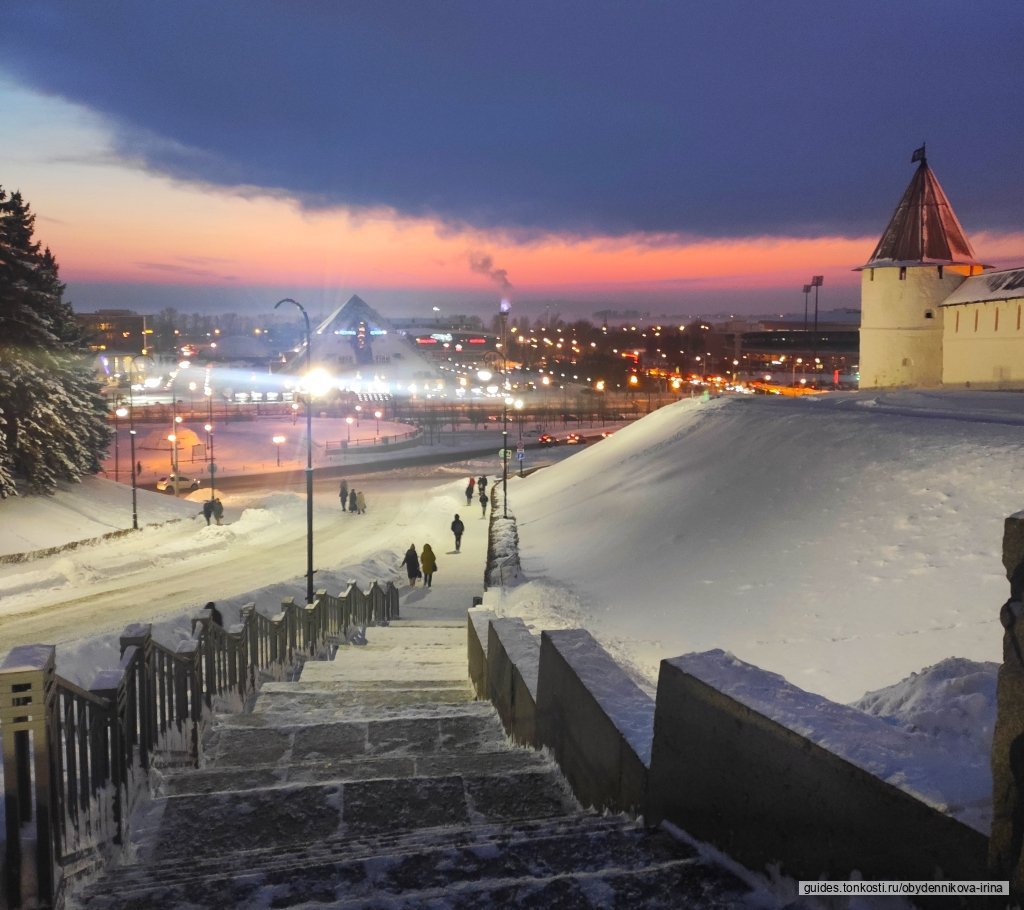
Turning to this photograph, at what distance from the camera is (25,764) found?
12.1ft

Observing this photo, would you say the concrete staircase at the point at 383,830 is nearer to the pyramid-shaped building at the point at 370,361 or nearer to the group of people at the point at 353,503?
the group of people at the point at 353,503

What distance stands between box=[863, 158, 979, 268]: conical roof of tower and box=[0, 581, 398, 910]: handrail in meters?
40.0

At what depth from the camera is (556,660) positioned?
18.8ft

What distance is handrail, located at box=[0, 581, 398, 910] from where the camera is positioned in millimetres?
3641

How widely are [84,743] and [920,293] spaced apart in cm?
4167

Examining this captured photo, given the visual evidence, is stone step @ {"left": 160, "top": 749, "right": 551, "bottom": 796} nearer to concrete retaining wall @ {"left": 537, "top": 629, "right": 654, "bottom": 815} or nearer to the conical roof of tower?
concrete retaining wall @ {"left": 537, "top": 629, "right": 654, "bottom": 815}

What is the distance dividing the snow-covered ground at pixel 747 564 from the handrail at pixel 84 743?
2.90m

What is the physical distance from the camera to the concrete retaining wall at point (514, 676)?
257 inches

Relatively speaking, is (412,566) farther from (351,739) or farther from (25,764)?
(25,764)

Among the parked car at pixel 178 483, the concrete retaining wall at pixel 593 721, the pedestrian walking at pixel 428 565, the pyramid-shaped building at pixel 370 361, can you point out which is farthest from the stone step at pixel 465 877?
the pyramid-shaped building at pixel 370 361

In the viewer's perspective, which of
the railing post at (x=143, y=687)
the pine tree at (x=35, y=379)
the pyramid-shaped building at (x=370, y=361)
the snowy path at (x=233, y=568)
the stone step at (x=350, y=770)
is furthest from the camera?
the pyramid-shaped building at (x=370, y=361)

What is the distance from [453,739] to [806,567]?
8.67 m

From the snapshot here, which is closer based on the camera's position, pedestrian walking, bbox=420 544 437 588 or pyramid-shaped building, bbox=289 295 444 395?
pedestrian walking, bbox=420 544 437 588

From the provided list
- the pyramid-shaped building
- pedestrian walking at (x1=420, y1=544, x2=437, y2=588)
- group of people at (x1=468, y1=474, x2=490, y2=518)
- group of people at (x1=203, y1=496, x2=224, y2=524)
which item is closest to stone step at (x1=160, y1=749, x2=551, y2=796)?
pedestrian walking at (x1=420, y1=544, x2=437, y2=588)
